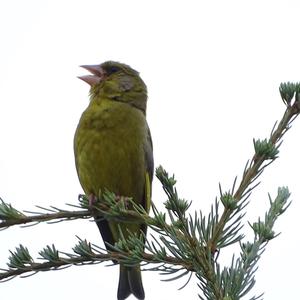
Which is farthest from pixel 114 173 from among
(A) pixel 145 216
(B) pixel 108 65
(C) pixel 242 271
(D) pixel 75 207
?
(C) pixel 242 271

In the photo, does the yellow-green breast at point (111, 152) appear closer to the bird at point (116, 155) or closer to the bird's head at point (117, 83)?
the bird at point (116, 155)

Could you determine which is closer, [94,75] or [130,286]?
[130,286]

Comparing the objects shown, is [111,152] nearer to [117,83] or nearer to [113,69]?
[117,83]

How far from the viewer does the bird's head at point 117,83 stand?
16.8 ft

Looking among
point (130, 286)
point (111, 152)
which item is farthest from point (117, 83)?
point (130, 286)

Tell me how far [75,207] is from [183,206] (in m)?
0.80

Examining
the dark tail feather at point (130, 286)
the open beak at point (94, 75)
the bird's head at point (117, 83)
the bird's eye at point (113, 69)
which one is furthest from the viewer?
the bird's eye at point (113, 69)

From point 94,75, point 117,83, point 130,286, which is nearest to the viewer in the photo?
point 130,286

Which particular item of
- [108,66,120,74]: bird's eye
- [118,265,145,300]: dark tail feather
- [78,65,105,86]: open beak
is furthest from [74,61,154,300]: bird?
[108,66,120,74]: bird's eye

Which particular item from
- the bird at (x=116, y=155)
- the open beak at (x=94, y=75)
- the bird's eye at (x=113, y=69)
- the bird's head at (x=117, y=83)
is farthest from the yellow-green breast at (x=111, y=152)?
the bird's eye at (x=113, y=69)

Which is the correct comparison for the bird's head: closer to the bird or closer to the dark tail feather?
the bird

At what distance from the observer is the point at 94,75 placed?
5348 millimetres

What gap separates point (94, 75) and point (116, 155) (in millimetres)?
979

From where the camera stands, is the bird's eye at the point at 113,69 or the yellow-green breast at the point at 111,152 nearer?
the yellow-green breast at the point at 111,152
